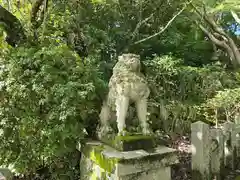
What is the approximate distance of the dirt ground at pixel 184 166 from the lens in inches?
155

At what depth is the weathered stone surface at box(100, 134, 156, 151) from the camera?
8.26 feet

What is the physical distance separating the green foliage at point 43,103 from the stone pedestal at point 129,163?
0.44m

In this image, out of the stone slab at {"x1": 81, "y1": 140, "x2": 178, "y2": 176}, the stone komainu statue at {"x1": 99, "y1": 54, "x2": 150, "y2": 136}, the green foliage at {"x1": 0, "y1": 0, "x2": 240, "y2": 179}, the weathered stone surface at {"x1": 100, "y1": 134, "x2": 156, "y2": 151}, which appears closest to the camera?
the stone slab at {"x1": 81, "y1": 140, "x2": 178, "y2": 176}

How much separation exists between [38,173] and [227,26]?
25.9 feet

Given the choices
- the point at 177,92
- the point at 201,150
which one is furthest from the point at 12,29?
the point at 177,92

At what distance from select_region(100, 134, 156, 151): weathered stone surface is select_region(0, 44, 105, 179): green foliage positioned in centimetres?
68

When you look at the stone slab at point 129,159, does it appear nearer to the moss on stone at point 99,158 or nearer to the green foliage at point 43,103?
the moss on stone at point 99,158

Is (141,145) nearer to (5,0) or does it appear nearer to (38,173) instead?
(38,173)

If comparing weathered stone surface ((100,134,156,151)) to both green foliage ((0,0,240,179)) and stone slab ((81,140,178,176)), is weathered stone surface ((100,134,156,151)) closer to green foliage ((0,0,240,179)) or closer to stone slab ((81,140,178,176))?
stone slab ((81,140,178,176))

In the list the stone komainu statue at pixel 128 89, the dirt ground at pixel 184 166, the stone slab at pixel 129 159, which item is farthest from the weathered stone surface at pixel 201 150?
the stone komainu statue at pixel 128 89

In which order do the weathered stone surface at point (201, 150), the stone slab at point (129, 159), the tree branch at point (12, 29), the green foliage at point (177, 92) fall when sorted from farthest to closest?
the green foliage at point (177, 92) < the tree branch at point (12, 29) < the weathered stone surface at point (201, 150) < the stone slab at point (129, 159)

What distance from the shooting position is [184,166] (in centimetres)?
428

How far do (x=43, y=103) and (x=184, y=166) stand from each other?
2671 millimetres

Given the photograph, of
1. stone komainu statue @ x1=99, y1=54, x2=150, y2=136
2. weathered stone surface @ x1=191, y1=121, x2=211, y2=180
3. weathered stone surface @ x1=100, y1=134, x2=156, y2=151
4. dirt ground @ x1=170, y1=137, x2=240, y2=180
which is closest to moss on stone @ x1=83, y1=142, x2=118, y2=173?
weathered stone surface @ x1=100, y1=134, x2=156, y2=151
